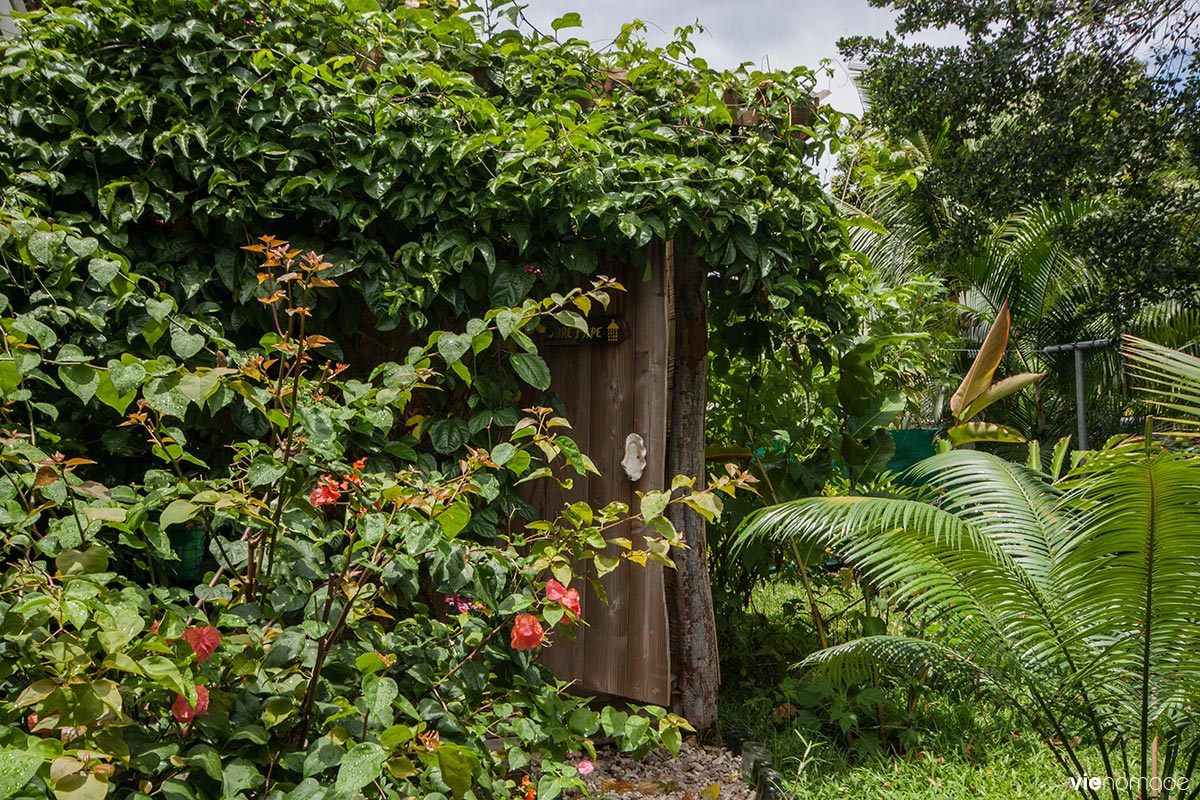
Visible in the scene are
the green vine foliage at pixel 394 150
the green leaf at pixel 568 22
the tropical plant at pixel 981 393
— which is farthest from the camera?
the tropical plant at pixel 981 393

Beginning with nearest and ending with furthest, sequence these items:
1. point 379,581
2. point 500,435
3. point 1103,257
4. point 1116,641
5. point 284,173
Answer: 1. point 379,581
2. point 1116,641
3. point 284,173
4. point 500,435
5. point 1103,257

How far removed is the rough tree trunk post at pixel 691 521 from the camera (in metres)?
3.16

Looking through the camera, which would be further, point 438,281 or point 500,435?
point 500,435

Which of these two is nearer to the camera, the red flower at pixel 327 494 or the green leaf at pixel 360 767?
the green leaf at pixel 360 767

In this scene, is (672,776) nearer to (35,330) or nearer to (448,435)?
(448,435)

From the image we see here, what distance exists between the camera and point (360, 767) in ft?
4.55

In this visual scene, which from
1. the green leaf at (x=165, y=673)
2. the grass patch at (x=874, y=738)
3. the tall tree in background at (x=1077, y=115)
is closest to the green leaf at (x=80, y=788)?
the green leaf at (x=165, y=673)

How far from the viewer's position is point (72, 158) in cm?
249

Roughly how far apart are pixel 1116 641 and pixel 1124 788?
49cm

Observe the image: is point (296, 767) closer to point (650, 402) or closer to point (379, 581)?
point (379, 581)

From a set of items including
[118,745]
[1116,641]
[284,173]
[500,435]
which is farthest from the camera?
[500,435]

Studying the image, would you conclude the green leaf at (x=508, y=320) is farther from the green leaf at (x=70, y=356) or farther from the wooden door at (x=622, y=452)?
the wooden door at (x=622, y=452)

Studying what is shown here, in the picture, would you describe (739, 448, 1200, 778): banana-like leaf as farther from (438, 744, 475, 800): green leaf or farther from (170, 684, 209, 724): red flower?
(170, 684, 209, 724): red flower

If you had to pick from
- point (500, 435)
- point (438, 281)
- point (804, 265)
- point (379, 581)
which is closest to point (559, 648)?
point (500, 435)
